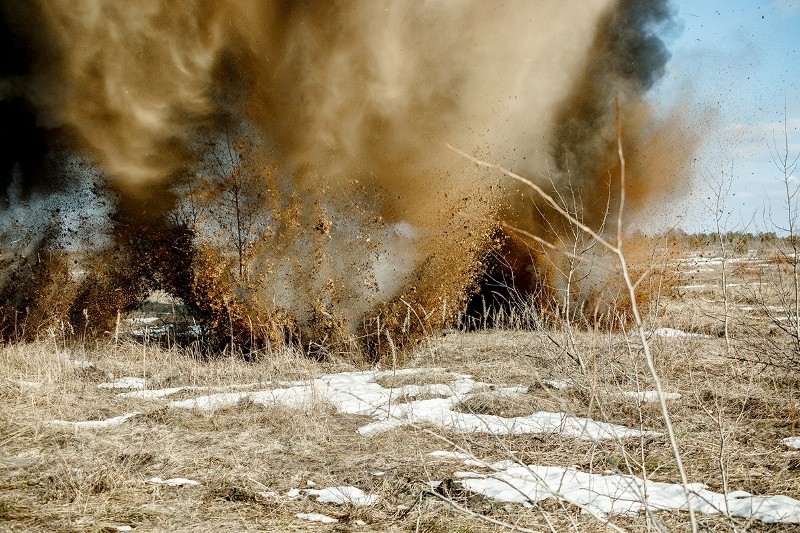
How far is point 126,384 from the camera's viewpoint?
7863 millimetres

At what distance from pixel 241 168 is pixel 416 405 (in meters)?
5.95

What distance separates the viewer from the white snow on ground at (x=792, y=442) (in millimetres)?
4627

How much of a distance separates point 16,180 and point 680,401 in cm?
1176

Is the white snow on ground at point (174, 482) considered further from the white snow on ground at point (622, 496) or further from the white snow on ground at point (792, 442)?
the white snow on ground at point (792, 442)

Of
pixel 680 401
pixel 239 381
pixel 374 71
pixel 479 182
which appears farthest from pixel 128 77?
pixel 680 401

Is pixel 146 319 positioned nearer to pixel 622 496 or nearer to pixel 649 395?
pixel 649 395

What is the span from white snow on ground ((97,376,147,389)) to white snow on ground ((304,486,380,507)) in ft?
15.2

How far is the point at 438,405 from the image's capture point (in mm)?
6301

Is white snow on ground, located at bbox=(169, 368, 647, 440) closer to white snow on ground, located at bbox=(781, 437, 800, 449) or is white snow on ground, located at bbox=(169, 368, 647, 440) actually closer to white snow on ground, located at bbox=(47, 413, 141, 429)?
white snow on ground, located at bbox=(47, 413, 141, 429)

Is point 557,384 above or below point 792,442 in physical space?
above

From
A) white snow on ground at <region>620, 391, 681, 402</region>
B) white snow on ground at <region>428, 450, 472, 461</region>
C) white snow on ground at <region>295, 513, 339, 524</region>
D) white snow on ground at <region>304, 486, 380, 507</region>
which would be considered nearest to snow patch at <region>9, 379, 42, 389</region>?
white snow on ground at <region>304, 486, 380, 507</region>

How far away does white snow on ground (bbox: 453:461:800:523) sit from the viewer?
3.34 meters

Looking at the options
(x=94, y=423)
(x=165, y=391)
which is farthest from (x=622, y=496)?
(x=165, y=391)

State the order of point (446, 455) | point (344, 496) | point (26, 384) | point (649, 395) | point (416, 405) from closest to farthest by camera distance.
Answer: point (344, 496)
point (446, 455)
point (649, 395)
point (416, 405)
point (26, 384)
